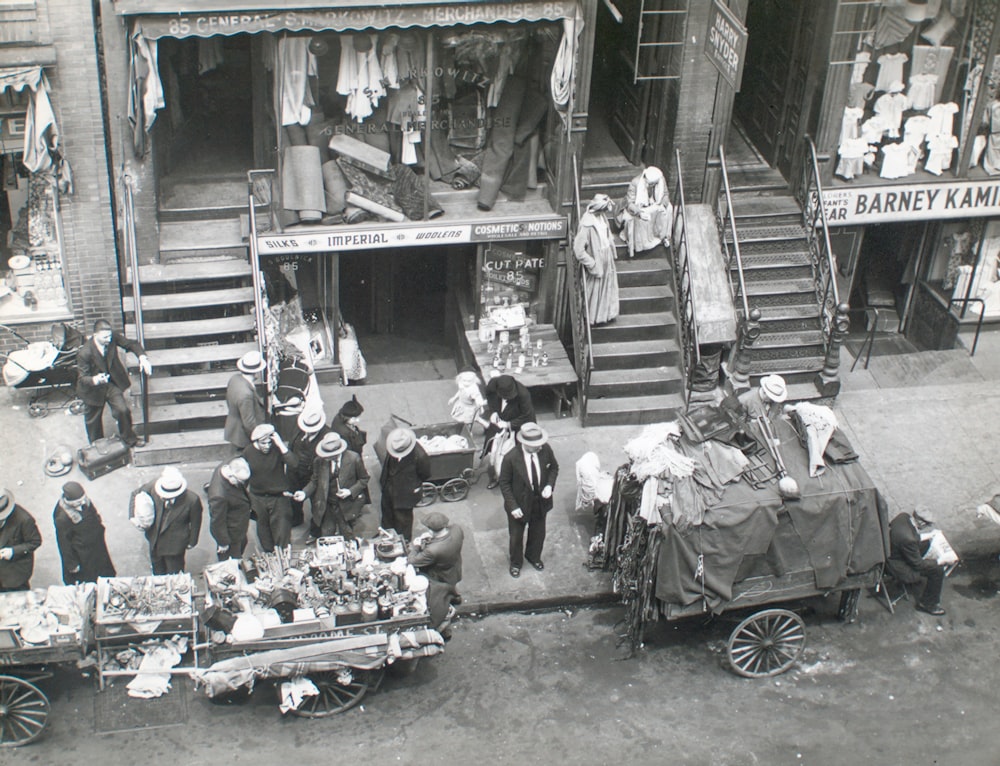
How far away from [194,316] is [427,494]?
13.7ft

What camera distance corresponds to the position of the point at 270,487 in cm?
1215

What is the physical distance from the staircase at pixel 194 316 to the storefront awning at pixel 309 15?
9.11 feet

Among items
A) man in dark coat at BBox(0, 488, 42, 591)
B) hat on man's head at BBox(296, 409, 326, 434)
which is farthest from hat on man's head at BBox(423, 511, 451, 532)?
man in dark coat at BBox(0, 488, 42, 591)

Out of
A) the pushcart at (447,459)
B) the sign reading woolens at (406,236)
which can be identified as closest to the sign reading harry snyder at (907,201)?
the sign reading woolens at (406,236)

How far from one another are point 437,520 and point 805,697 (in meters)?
3.93

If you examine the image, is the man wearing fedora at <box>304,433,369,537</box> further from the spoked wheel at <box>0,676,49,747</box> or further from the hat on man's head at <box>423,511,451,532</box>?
the spoked wheel at <box>0,676,49,747</box>

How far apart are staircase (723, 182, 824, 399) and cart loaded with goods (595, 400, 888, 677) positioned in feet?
13.3

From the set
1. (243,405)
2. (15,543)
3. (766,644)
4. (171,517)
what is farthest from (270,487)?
(766,644)

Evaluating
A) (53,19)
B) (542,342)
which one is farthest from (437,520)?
(53,19)

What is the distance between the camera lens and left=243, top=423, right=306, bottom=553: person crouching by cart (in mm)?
11938

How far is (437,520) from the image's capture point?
10945mm

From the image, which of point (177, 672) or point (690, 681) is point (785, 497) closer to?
point (690, 681)

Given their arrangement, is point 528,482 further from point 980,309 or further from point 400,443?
point 980,309

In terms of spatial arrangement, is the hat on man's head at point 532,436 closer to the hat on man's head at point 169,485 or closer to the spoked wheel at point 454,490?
the spoked wheel at point 454,490
